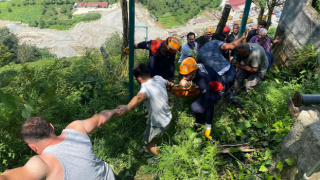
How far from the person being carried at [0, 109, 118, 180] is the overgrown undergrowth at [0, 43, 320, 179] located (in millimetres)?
473


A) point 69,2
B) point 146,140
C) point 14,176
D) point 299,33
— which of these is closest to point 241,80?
point 299,33

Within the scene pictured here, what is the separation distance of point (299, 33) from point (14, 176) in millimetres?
6241

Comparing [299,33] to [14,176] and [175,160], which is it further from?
[14,176]

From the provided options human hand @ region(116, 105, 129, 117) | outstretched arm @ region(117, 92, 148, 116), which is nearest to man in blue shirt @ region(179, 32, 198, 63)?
outstretched arm @ region(117, 92, 148, 116)

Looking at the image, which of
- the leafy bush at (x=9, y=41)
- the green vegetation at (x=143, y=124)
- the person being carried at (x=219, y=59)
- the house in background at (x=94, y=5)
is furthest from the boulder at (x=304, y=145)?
the house in background at (x=94, y=5)

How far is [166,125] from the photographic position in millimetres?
3195

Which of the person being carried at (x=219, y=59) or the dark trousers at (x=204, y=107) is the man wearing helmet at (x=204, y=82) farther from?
the person being carried at (x=219, y=59)

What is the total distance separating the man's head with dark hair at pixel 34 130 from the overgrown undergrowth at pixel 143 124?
0.43 metres

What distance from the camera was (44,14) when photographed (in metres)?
93.8

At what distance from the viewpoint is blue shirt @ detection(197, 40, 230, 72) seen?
426cm

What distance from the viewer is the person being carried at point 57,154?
161 cm

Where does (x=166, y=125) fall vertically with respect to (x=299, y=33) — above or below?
below

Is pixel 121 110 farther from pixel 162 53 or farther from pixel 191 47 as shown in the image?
pixel 191 47

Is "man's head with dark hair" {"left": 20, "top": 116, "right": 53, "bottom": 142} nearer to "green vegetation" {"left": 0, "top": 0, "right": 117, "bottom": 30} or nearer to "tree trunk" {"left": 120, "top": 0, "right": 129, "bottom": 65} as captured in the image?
"tree trunk" {"left": 120, "top": 0, "right": 129, "bottom": 65}
